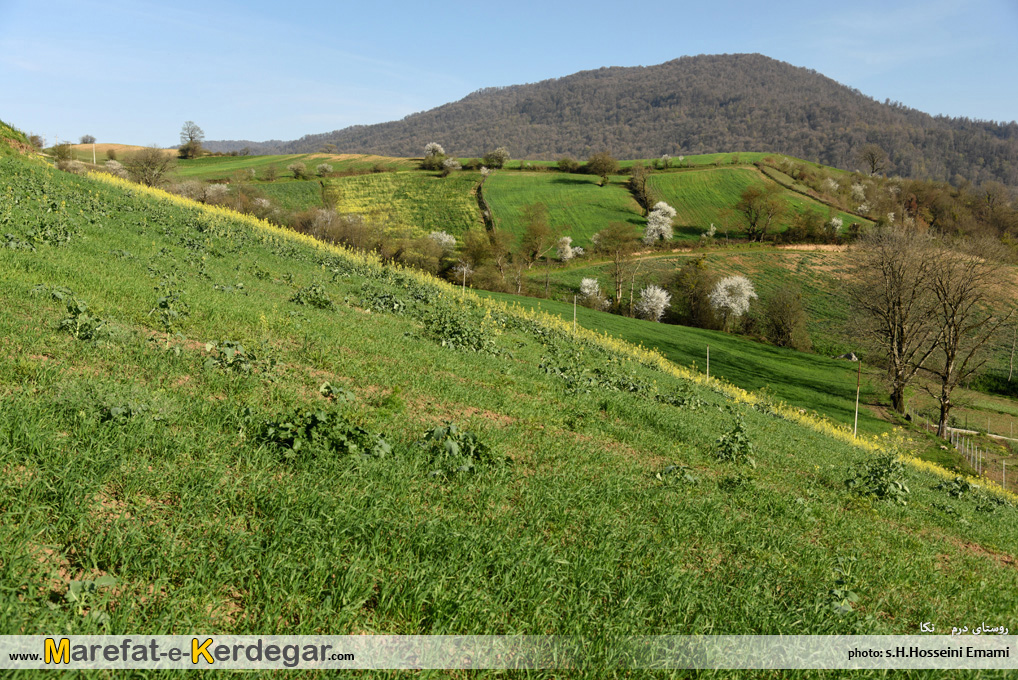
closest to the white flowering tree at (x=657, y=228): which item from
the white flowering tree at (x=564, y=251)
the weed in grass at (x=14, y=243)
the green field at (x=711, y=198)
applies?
the green field at (x=711, y=198)

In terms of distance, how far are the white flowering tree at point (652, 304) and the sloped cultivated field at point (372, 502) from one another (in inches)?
2223

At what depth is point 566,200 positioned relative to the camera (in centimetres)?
9956

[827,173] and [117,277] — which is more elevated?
[827,173]

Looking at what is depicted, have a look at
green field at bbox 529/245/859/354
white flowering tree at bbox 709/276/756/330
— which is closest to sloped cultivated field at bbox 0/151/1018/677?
white flowering tree at bbox 709/276/756/330

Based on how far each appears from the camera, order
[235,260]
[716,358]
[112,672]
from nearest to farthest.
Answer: [112,672] → [235,260] → [716,358]

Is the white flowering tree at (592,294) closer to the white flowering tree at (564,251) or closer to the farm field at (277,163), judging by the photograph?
the white flowering tree at (564,251)

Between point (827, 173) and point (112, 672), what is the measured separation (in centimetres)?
14056

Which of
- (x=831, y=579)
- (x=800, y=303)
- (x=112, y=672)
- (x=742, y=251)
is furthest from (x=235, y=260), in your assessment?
(x=742, y=251)

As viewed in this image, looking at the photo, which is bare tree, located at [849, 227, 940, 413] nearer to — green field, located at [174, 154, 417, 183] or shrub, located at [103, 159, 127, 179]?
shrub, located at [103, 159, 127, 179]

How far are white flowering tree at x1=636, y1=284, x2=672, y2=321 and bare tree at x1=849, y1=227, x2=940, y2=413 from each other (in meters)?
25.7

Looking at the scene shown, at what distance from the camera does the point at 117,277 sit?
415 inches

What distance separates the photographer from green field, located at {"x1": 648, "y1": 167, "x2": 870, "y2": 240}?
91956mm

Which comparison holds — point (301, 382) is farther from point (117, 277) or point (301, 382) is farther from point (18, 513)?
point (117, 277)

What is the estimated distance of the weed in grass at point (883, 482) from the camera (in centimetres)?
980
